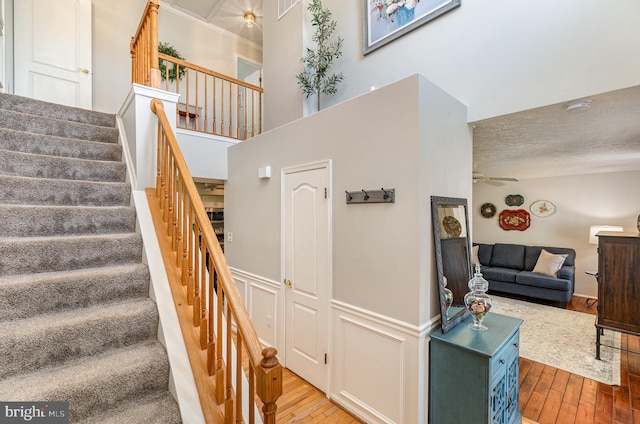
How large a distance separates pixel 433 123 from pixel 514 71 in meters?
0.80

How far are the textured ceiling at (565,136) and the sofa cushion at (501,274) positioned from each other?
6.88ft

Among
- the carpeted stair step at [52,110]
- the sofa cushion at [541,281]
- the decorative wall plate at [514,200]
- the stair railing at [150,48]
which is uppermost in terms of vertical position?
the stair railing at [150,48]

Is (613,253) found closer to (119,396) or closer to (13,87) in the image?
(119,396)

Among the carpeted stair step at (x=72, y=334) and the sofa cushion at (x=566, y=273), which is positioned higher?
the carpeted stair step at (x=72, y=334)

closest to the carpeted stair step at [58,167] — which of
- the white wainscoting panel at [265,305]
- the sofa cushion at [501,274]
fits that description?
the white wainscoting panel at [265,305]

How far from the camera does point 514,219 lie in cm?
614

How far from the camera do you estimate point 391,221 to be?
196 cm

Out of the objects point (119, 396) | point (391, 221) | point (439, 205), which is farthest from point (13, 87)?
point (439, 205)

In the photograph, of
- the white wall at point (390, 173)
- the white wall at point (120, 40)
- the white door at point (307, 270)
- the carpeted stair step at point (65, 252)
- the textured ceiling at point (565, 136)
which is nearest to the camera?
the carpeted stair step at point (65, 252)

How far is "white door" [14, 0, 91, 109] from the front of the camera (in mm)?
3551

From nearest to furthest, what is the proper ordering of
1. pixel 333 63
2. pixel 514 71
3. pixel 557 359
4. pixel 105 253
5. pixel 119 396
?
pixel 119 396
pixel 105 253
pixel 514 71
pixel 557 359
pixel 333 63

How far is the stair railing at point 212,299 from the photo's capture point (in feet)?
3.43

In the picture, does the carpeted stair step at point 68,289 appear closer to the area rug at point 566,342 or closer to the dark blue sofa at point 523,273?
the area rug at point 566,342

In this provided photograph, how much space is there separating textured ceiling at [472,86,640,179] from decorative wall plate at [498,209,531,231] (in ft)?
5.60
